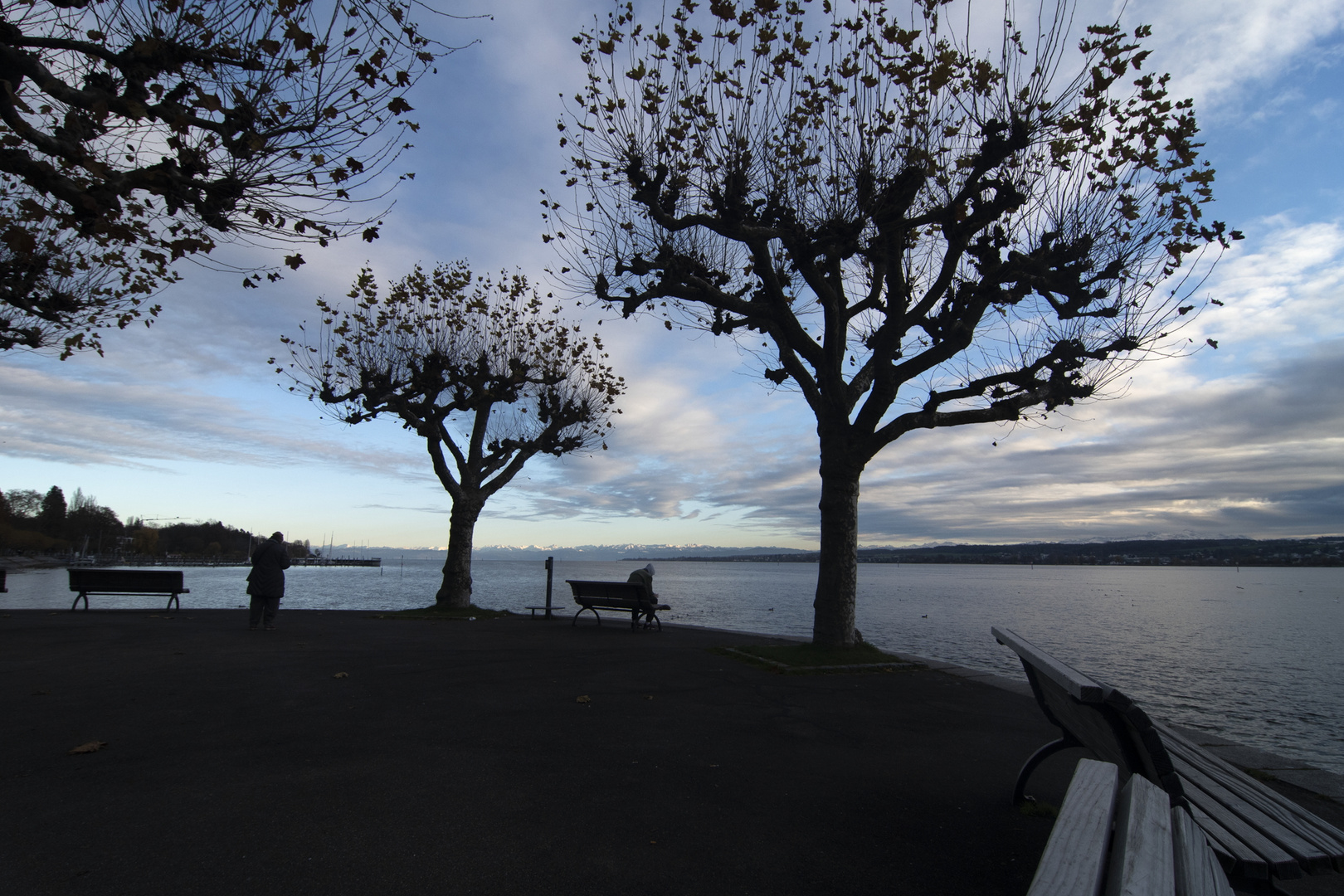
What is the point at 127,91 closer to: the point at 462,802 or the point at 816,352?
the point at 462,802

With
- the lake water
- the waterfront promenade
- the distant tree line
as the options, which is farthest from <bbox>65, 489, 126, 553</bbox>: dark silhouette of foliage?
the waterfront promenade

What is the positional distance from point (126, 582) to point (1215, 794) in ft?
66.4

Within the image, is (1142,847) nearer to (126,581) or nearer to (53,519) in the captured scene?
(126,581)

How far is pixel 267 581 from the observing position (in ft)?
45.1

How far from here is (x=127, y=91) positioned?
17.9ft

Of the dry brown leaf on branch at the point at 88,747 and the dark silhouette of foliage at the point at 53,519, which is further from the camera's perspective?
the dark silhouette of foliage at the point at 53,519

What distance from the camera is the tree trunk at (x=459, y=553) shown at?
65.3ft

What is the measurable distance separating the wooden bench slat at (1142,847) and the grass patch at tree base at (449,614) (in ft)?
54.3

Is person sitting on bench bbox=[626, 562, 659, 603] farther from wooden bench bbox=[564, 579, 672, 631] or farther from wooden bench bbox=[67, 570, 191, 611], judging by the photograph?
wooden bench bbox=[67, 570, 191, 611]

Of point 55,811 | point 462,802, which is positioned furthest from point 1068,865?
point 55,811

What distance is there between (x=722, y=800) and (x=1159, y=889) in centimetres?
331

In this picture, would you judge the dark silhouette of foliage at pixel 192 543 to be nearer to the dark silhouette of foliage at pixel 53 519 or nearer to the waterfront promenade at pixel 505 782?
the dark silhouette of foliage at pixel 53 519

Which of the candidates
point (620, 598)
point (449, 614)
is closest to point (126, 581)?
point (449, 614)

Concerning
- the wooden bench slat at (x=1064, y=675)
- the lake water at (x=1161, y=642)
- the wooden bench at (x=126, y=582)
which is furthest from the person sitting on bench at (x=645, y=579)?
the wooden bench slat at (x=1064, y=675)
